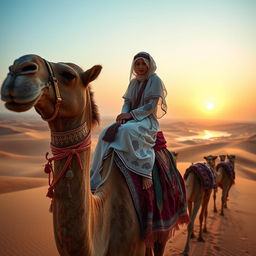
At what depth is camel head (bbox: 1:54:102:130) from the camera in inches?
49.3

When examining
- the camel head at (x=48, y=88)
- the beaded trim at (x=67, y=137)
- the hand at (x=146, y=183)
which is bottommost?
the hand at (x=146, y=183)

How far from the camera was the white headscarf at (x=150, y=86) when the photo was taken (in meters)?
2.94

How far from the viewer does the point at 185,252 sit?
18.2 feet

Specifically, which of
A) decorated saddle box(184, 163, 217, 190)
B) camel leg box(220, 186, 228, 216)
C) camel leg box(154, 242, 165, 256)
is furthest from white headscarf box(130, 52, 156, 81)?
camel leg box(220, 186, 228, 216)

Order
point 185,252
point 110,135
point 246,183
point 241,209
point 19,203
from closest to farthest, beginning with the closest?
point 110,135
point 185,252
point 19,203
point 241,209
point 246,183

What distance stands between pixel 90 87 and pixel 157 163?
1.58 m

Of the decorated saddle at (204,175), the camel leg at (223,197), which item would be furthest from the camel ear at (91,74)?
the camel leg at (223,197)

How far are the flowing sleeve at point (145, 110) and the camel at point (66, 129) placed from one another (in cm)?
92

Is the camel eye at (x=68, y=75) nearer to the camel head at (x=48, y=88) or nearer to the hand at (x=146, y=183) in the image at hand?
the camel head at (x=48, y=88)

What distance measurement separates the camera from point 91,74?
5.48 feet

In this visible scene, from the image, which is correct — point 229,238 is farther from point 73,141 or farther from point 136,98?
point 73,141

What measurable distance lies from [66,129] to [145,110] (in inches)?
56.1

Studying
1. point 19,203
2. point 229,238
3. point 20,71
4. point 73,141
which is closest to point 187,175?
point 229,238

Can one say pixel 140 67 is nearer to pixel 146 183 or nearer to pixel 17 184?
pixel 146 183
